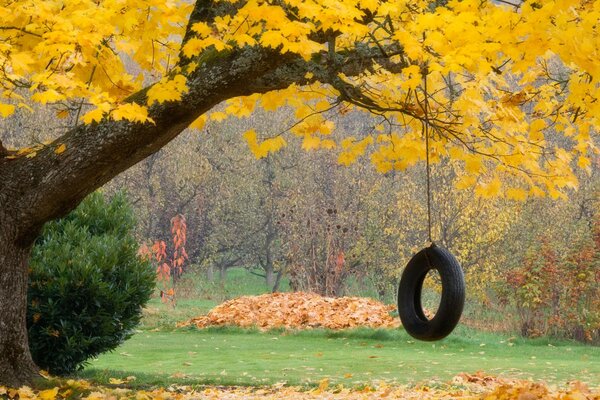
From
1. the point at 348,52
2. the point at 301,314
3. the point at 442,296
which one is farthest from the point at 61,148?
the point at 301,314

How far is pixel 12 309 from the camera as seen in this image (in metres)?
7.09

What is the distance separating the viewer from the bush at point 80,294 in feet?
26.3

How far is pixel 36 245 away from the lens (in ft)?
27.6

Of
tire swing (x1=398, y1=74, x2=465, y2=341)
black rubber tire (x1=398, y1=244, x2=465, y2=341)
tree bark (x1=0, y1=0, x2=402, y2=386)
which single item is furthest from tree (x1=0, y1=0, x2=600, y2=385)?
black rubber tire (x1=398, y1=244, x2=465, y2=341)

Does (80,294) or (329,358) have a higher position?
(80,294)

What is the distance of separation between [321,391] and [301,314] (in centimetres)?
744

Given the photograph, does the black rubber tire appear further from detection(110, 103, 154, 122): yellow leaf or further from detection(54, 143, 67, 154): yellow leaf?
detection(54, 143, 67, 154): yellow leaf

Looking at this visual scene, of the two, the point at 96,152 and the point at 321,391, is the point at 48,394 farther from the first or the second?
the point at 321,391

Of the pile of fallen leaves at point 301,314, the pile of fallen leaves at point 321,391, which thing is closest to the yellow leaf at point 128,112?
the pile of fallen leaves at point 321,391

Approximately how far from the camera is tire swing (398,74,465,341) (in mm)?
5887

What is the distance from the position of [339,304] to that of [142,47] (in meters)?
9.69

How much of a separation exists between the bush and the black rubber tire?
3080 mm

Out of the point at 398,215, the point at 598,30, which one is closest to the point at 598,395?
the point at 598,30

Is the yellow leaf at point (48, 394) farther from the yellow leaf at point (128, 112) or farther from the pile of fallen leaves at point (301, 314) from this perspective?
the pile of fallen leaves at point (301, 314)
